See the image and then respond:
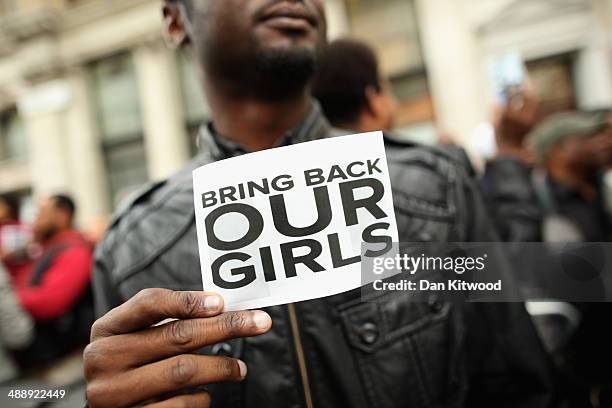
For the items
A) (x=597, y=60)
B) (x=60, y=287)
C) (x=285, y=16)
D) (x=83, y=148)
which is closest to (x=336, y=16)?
(x=597, y=60)

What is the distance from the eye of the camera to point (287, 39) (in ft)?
3.13

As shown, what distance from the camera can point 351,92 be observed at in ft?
5.97

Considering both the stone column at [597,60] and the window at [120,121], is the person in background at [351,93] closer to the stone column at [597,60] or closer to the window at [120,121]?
the stone column at [597,60]

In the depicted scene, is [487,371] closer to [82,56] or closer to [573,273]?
[573,273]

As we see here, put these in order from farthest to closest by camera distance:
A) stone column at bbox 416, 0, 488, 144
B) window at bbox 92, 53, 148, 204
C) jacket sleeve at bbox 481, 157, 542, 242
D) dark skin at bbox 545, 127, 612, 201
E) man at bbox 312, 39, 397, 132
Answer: window at bbox 92, 53, 148, 204 → stone column at bbox 416, 0, 488, 144 → dark skin at bbox 545, 127, 612, 201 → jacket sleeve at bbox 481, 157, 542, 242 → man at bbox 312, 39, 397, 132

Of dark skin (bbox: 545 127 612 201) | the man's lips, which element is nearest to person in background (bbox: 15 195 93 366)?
the man's lips

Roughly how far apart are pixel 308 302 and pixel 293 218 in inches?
11.6

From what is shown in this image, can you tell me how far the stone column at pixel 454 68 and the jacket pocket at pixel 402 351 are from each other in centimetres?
682

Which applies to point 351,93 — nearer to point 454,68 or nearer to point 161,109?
point 454,68

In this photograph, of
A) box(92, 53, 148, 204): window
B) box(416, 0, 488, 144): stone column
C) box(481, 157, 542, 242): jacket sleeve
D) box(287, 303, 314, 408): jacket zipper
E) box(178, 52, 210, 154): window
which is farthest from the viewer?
box(92, 53, 148, 204): window

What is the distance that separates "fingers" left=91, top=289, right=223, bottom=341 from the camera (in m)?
0.65

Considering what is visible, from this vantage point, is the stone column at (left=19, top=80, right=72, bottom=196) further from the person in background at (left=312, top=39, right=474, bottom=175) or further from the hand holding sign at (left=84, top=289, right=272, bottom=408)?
the hand holding sign at (left=84, top=289, right=272, bottom=408)

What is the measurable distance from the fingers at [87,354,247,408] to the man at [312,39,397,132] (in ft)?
4.23

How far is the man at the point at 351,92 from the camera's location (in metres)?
1.82
